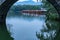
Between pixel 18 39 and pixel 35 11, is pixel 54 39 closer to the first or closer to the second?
pixel 18 39

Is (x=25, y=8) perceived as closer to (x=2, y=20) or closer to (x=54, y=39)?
(x=2, y=20)

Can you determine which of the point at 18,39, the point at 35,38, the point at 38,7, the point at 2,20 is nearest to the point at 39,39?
the point at 35,38

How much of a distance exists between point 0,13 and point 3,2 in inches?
37.0

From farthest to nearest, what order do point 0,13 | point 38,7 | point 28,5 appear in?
point 28,5
point 38,7
point 0,13

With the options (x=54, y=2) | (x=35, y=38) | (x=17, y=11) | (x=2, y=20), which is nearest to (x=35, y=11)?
(x=17, y=11)

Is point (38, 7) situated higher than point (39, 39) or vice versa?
point (39, 39)

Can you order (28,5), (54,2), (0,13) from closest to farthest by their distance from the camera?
(54,2)
(0,13)
(28,5)

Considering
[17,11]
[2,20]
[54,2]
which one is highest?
[54,2]

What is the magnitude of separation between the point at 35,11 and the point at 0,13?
1061 cm

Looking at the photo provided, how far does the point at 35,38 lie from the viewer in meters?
8.98

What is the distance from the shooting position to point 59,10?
11969 mm

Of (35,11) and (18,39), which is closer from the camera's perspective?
(18,39)

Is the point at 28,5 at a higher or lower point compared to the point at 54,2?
lower

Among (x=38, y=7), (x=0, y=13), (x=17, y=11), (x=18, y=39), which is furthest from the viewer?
(x=17, y=11)
